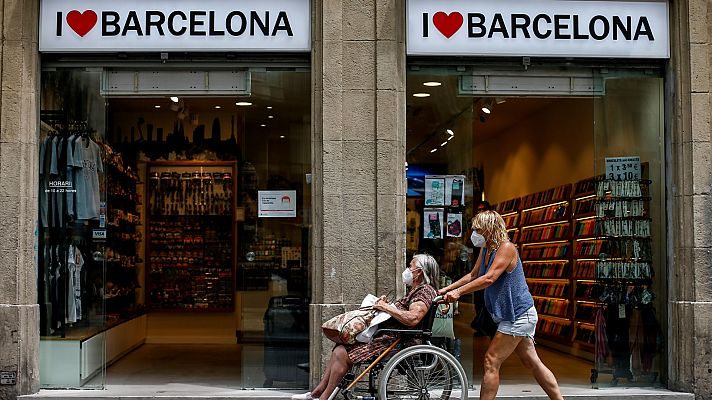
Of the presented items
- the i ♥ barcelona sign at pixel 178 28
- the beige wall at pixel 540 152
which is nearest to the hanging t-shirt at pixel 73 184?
the i ♥ barcelona sign at pixel 178 28

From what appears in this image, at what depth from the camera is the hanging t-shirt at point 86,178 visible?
9.77 metres

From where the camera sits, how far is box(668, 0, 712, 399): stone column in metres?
9.38

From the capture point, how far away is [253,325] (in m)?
10.1

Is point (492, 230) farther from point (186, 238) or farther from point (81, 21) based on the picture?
point (186, 238)

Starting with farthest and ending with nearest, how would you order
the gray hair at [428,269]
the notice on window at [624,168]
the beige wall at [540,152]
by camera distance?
the beige wall at [540,152]
the notice on window at [624,168]
the gray hair at [428,269]

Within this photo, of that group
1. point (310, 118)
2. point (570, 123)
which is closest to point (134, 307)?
point (310, 118)

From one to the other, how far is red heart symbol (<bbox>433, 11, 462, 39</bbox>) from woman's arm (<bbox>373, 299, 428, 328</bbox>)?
10.2 feet

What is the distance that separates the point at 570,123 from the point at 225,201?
228 inches

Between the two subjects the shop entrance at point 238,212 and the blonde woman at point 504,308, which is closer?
the blonde woman at point 504,308

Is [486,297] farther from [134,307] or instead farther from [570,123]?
[134,307]

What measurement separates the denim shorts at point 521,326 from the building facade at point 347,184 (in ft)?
6.26

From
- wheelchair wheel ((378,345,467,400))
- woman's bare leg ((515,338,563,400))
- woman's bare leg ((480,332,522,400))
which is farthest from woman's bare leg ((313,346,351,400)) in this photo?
woman's bare leg ((515,338,563,400))

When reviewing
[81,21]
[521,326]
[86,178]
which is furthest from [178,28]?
[521,326]

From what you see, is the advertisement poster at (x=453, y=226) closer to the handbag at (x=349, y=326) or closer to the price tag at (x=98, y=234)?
the handbag at (x=349, y=326)
